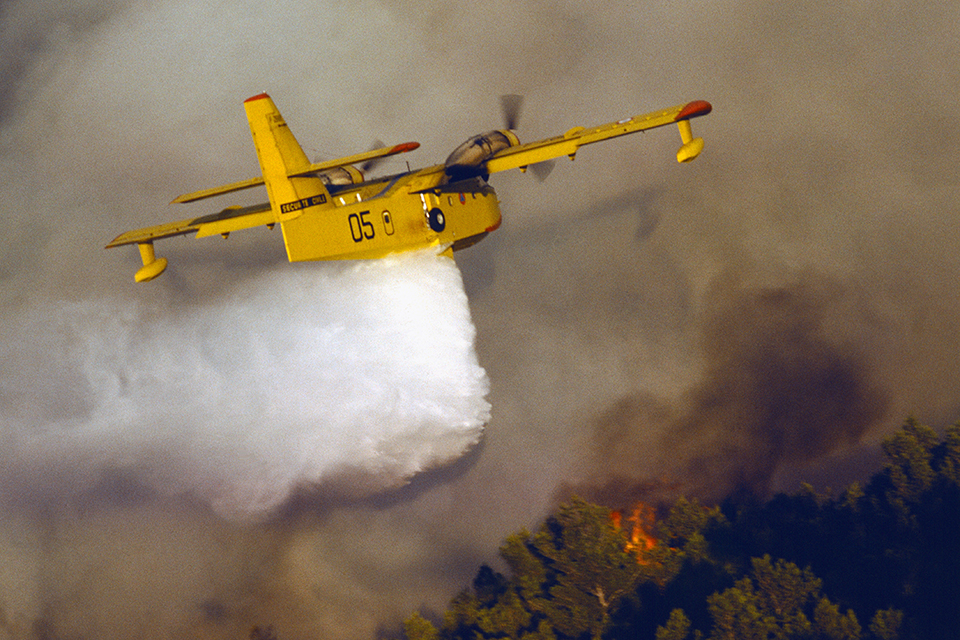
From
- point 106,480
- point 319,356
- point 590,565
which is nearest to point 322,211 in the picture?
point 319,356

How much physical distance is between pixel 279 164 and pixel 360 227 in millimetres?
2078

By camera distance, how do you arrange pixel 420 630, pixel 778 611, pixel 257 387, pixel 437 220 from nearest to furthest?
pixel 437 220, pixel 257 387, pixel 778 611, pixel 420 630

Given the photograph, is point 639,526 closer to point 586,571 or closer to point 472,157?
point 586,571

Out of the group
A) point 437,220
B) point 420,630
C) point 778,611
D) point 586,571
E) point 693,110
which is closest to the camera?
point 693,110

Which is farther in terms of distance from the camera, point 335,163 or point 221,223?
point 221,223

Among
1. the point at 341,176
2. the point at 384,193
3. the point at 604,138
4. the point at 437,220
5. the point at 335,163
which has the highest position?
the point at 341,176

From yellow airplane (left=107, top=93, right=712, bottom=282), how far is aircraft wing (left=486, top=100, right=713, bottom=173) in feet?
0.07

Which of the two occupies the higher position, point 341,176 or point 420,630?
point 341,176

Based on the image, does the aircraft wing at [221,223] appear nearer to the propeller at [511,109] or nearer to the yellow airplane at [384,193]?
the yellow airplane at [384,193]

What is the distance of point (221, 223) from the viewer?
2317 cm

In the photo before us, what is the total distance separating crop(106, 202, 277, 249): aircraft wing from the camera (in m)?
22.8

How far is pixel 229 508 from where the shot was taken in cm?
2966

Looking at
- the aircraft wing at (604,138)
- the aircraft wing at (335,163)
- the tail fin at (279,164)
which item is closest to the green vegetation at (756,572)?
the aircraft wing at (604,138)

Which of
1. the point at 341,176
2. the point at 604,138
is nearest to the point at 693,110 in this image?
the point at 604,138
